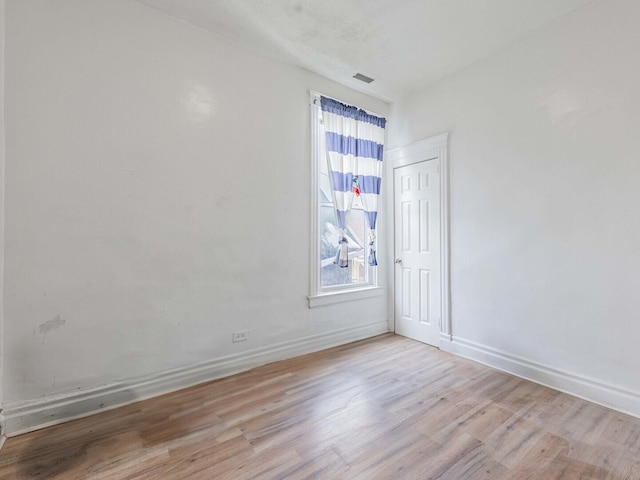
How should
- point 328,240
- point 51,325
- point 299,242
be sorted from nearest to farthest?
point 51,325 < point 299,242 < point 328,240

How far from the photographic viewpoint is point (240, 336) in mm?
2930

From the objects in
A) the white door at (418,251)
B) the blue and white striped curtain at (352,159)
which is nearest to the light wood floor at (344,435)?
the white door at (418,251)

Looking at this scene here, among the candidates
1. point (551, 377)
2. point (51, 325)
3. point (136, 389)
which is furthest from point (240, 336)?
point (551, 377)

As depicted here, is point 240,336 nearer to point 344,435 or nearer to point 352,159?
point 344,435

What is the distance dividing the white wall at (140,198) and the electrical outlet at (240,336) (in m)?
0.05

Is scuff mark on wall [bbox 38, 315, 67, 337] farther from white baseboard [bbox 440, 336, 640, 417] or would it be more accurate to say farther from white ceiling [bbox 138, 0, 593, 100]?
white baseboard [bbox 440, 336, 640, 417]

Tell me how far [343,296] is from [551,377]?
2060 millimetres

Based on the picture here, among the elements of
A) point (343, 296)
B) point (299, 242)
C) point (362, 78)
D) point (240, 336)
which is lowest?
point (240, 336)

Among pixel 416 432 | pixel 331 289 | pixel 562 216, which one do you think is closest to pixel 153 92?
pixel 331 289

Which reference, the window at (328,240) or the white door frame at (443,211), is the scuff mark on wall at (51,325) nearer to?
the window at (328,240)

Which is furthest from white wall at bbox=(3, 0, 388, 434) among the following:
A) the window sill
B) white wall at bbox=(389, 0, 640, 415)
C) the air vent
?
white wall at bbox=(389, 0, 640, 415)

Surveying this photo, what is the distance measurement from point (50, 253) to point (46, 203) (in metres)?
0.35

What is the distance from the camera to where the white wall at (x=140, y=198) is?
6.81 feet

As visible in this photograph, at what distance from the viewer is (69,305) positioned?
7.16ft
